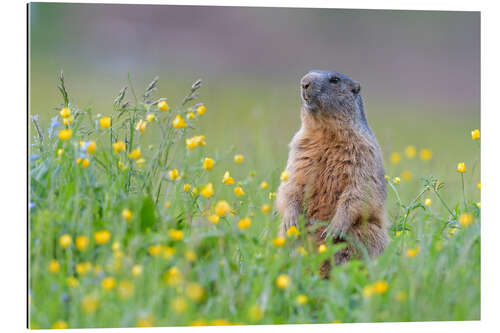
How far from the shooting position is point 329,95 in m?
5.63

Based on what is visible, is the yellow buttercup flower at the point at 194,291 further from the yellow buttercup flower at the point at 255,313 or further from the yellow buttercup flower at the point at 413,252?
Result: the yellow buttercup flower at the point at 413,252

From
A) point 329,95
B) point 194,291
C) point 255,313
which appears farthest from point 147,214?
point 329,95

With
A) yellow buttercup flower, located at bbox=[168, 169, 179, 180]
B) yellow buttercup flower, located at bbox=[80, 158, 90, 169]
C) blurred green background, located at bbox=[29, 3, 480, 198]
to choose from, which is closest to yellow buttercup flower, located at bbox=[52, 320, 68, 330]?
yellow buttercup flower, located at bbox=[80, 158, 90, 169]

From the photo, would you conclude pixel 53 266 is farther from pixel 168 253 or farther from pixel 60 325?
pixel 168 253

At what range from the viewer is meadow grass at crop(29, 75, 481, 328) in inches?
157

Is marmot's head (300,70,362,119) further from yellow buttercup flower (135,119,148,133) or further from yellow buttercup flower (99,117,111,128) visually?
yellow buttercup flower (99,117,111,128)

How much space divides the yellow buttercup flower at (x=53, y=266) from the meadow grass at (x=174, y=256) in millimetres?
28

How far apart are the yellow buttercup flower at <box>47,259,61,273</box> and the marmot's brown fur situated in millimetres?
1969

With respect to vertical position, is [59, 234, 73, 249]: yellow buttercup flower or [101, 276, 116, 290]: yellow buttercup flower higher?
[59, 234, 73, 249]: yellow buttercup flower

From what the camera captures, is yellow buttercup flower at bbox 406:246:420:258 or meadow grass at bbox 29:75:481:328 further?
yellow buttercup flower at bbox 406:246:420:258

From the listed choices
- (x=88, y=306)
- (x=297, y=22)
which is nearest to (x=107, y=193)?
(x=88, y=306)

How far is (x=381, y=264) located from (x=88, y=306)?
1.86 m

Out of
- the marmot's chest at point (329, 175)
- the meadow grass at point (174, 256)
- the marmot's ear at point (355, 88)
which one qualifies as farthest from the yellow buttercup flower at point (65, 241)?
the marmot's ear at point (355, 88)
